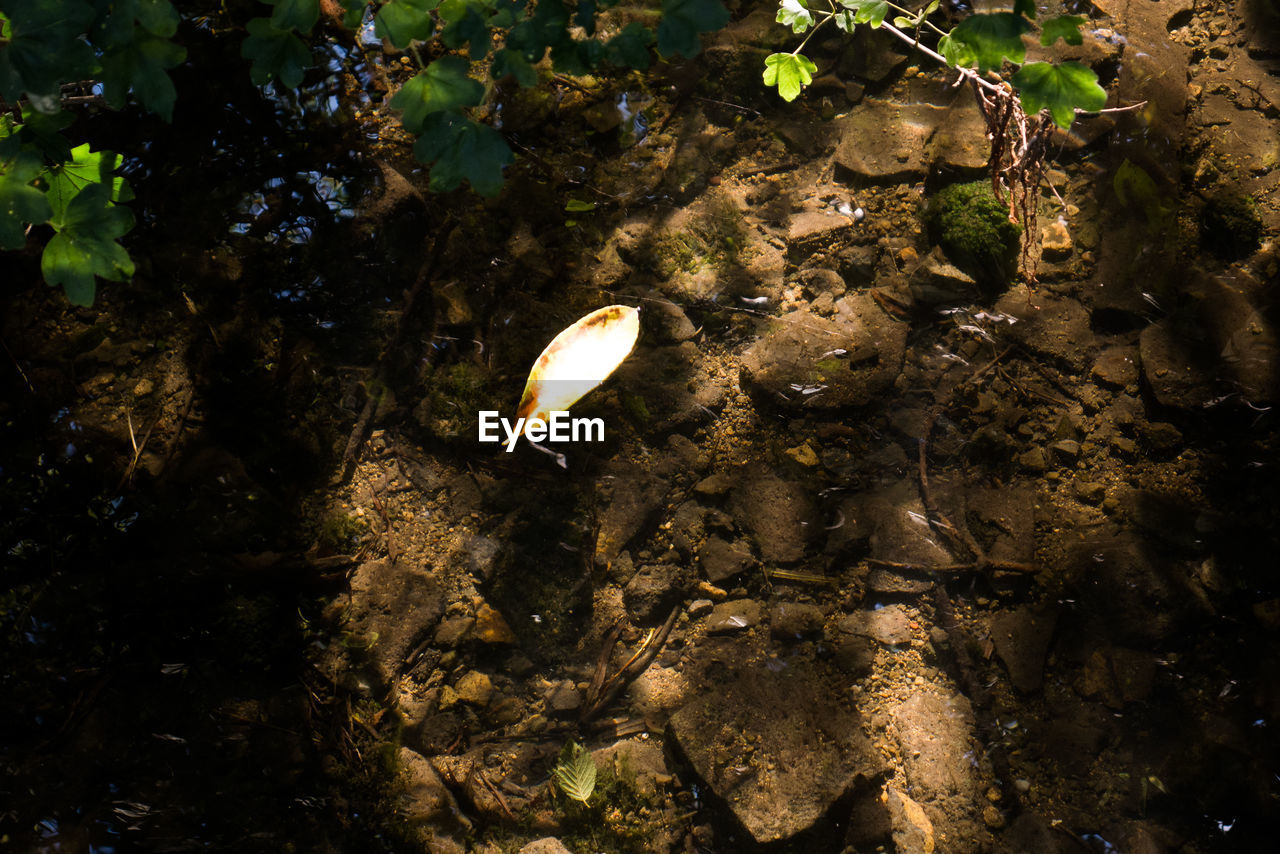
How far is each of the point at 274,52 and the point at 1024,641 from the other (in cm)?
284

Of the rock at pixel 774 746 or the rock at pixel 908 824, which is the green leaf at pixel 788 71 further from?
the rock at pixel 908 824

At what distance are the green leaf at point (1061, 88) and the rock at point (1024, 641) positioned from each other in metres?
1.62

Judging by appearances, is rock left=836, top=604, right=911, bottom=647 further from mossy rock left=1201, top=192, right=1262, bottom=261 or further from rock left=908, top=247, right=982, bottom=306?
mossy rock left=1201, top=192, right=1262, bottom=261

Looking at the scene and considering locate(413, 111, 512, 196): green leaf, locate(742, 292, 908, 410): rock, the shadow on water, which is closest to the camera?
locate(413, 111, 512, 196): green leaf

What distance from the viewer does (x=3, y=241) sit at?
153cm

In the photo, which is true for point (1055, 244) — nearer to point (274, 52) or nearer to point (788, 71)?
point (788, 71)

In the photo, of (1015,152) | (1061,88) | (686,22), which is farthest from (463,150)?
(1015,152)

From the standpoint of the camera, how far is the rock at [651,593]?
8.03 feet

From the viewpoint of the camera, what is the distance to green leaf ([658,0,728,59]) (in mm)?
1539

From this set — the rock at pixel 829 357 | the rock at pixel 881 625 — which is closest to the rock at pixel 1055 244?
the rock at pixel 829 357

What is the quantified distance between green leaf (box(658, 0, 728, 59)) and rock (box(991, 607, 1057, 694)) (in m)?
2.10

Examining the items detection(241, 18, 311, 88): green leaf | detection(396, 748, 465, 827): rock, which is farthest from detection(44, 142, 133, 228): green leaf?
detection(396, 748, 465, 827): rock

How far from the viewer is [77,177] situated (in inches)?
70.0

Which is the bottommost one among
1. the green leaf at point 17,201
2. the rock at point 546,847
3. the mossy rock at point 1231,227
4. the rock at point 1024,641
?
the rock at point 546,847
